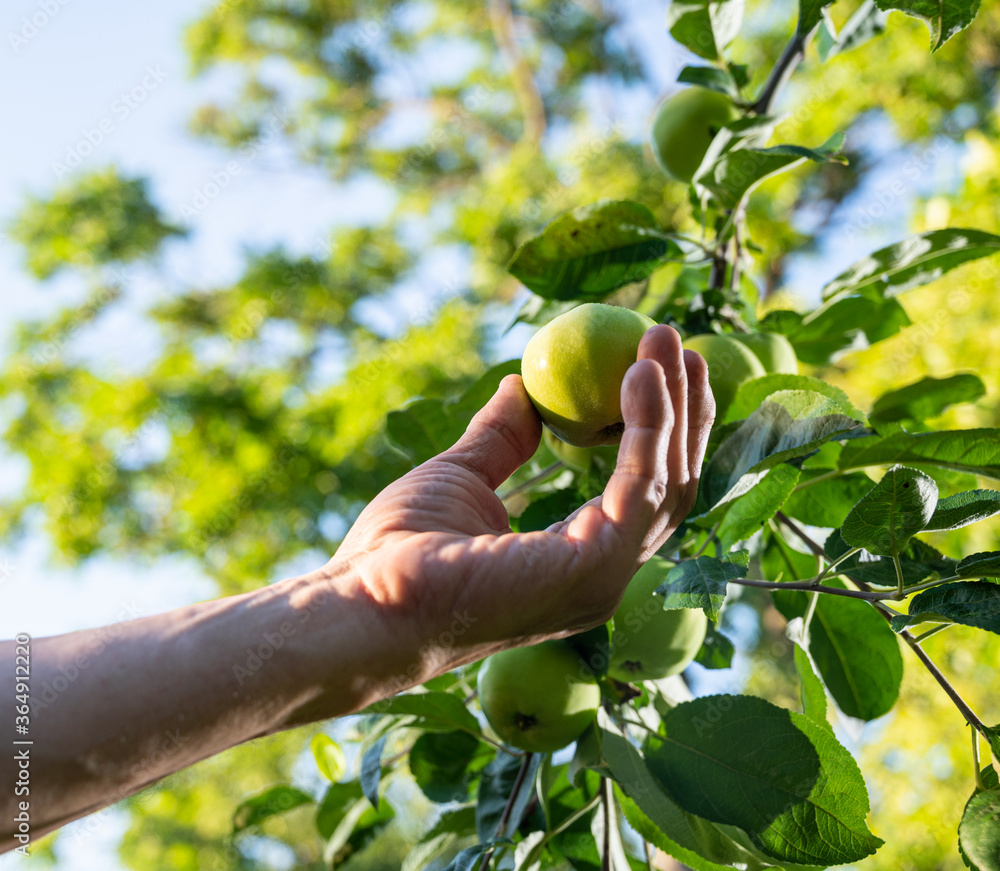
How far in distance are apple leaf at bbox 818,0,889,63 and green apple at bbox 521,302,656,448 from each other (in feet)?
1.74

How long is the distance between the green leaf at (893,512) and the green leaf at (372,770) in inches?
22.5

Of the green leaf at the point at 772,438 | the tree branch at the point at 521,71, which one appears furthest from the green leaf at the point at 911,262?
the tree branch at the point at 521,71

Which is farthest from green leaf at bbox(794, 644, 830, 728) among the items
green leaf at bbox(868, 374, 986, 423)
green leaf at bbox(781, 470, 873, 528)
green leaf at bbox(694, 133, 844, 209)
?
green leaf at bbox(694, 133, 844, 209)

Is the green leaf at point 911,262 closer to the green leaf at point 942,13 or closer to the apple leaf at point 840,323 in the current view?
the apple leaf at point 840,323

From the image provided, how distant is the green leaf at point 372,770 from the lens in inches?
32.4

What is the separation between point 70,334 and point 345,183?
10.5ft

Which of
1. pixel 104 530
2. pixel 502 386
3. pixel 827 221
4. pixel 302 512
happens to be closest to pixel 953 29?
pixel 502 386

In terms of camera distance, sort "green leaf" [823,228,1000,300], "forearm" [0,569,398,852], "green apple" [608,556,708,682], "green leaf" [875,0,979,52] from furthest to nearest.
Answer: "green leaf" [823,228,1000,300] < "green apple" [608,556,708,682] < "green leaf" [875,0,979,52] < "forearm" [0,569,398,852]

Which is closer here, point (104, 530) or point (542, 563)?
point (542, 563)

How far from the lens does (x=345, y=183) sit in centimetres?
800

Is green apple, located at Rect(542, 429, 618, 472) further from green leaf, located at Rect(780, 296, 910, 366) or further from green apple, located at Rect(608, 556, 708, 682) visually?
green leaf, located at Rect(780, 296, 910, 366)

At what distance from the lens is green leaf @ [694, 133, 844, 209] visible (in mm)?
721

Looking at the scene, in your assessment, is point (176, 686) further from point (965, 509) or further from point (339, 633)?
point (965, 509)

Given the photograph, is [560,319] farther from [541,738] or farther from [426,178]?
[426,178]
